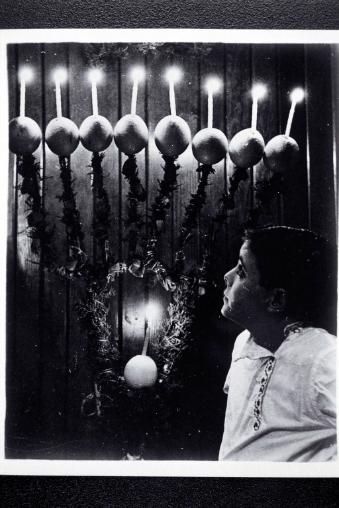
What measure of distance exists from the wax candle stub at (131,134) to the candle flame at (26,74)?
249 millimetres

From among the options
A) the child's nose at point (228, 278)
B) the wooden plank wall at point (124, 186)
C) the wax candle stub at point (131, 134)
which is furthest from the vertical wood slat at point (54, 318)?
the child's nose at point (228, 278)

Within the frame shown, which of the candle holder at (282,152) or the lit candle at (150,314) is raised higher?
the candle holder at (282,152)

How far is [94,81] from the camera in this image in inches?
47.6

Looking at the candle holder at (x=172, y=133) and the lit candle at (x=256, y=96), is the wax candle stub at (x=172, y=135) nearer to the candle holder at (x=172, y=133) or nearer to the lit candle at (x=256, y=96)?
the candle holder at (x=172, y=133)

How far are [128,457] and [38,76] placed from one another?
96 cm

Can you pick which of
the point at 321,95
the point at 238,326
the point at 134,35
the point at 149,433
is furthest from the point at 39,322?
the point at 321,95

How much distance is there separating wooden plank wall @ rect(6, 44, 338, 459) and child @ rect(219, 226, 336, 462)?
0.05 meters

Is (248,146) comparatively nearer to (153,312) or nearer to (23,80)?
(153,312)

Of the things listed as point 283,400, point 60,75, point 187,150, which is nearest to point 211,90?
point 187,150

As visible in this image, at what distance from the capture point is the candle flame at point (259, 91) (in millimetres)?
1212

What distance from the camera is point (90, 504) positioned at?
119cm

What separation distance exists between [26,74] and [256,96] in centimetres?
57

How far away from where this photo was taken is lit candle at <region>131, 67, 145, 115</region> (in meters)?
1.21

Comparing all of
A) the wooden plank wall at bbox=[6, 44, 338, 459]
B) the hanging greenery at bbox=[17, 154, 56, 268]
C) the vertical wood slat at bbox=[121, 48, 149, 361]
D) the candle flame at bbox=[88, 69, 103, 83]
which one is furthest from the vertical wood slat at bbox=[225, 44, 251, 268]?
the hanging greenery at bbox=[17, 154, 56, 268]
